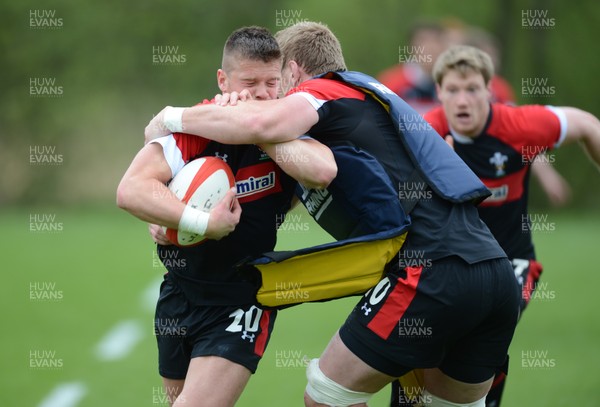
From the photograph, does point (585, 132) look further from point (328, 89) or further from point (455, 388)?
point (328, 89)

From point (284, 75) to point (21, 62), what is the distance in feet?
49.9

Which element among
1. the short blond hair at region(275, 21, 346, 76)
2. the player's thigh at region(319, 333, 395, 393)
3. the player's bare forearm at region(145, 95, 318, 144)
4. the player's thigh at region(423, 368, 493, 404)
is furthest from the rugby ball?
the player's thigh at region(423, 368, 493, 404)

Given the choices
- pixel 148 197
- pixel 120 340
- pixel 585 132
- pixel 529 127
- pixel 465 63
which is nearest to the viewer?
pixel 148 197

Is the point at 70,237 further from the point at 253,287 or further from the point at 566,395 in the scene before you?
the point at 253,287

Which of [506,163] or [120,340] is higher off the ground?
[506,163]

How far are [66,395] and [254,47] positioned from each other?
3548 millimetres

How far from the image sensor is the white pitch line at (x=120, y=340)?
7711 mm

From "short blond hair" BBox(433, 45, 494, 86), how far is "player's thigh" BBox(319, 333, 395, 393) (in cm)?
257

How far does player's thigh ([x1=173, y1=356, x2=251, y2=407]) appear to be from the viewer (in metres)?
3.80

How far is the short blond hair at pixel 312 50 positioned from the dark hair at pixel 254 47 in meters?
0.11

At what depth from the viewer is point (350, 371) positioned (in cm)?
374

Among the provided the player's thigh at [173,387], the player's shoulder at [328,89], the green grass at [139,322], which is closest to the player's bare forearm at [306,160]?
the player's shoulder at [328,89]

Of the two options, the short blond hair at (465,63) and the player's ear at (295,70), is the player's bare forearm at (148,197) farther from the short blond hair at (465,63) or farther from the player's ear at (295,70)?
the short blond hair at (465,63)

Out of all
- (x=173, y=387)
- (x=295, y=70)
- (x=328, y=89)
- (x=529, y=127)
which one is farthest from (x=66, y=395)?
(x=529, y=127)
